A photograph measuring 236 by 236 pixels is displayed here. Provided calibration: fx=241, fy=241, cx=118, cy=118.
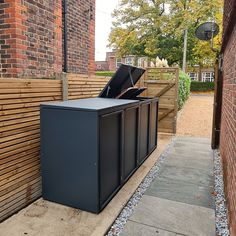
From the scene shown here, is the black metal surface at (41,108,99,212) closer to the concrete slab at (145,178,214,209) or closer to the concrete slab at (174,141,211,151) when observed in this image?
the concrete slab at (145,178,214,209)

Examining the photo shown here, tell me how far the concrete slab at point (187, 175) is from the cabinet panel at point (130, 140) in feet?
1.92

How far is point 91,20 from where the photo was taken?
6.05m

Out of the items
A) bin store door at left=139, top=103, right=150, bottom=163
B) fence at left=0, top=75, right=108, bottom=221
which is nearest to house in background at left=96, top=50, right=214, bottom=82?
bin store door at left=139, top=103, right=150, bottom=163

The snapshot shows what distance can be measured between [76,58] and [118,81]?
219cm

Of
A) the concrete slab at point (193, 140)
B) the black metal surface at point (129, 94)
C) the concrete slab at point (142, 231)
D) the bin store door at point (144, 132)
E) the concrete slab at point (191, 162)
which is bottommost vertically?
the concrete slab at point (142, 231)

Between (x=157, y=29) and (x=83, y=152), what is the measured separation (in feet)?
69.9

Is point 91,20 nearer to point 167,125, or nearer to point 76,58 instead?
point 76,58

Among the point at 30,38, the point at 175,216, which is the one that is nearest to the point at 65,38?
the point at 30,38

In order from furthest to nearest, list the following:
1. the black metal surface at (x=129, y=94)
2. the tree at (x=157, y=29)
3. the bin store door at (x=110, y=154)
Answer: the tree at (x=157, y=29), the black metal surface at (x=129, y=94), the bin store door at (x=110, y=154)

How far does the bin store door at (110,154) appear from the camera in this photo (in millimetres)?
2703

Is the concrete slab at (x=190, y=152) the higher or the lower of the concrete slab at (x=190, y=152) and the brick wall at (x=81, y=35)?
the lower

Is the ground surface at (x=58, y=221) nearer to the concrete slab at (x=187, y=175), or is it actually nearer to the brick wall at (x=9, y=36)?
the concrete slab at (x=187, y=175)

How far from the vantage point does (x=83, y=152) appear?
105 inches

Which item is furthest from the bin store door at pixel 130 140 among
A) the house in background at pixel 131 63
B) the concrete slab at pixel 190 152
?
the house in background at pixel 131 63
